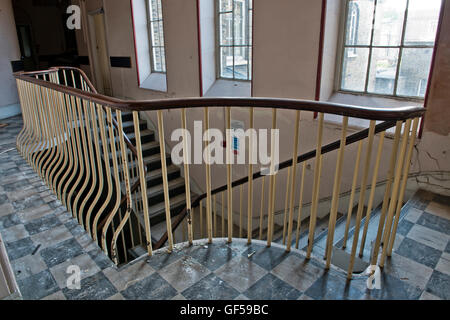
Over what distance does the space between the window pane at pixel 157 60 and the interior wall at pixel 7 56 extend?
8.91 feet

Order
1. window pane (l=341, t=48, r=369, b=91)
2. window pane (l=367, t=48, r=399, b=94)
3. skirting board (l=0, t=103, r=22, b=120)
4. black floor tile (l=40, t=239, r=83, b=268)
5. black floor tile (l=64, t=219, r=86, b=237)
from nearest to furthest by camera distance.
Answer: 1. black floor tile (l=40, t=239, r=83, b=268)
2. black floor tile (l=64, t=219, r=86, b=237)
3. window pane (l=367, t=48, r=399, b=94)
4. window pane (l=341, t=48, r=369, b=91)
5. skirting board (l=0, t=103, r=22, b=120)

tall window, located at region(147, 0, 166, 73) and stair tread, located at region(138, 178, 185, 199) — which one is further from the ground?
tall window, located at region(147, 0, 166, 73)

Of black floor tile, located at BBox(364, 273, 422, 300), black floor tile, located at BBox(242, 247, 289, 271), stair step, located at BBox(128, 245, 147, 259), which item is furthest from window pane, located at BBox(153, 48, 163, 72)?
black floor tile, located at BBox(364, 273, 422, 300)

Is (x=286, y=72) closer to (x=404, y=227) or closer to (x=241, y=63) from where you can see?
(x=241, y=63)

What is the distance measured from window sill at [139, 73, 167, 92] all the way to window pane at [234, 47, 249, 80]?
58.3 inches

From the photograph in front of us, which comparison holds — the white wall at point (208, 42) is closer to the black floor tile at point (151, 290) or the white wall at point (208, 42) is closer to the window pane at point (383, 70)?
the window pane at point (383, 70)

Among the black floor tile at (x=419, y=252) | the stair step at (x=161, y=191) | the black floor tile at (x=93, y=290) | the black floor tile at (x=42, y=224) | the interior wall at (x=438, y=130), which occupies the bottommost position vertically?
the stair step at (x=161, y=191)

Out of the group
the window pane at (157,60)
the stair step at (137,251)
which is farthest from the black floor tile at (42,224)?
the window pane at (157,60)

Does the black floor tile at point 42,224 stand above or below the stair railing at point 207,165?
below

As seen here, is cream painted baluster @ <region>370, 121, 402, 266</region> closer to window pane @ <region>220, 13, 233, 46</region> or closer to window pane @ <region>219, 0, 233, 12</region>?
window pane @ <region>220, 13, 233, 46</region>

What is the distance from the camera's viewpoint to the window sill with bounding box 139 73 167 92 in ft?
18.4

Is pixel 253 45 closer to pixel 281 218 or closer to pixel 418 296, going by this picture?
pixel 281 218

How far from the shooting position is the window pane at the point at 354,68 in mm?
3240
